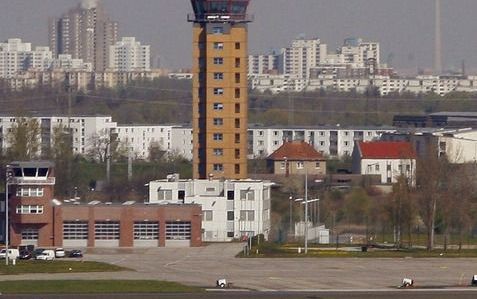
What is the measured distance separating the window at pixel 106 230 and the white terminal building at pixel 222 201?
18.0 feet

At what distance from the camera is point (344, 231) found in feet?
256

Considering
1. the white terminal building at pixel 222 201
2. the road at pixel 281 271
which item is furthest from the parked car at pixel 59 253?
the white terminal building at pixel 222 201

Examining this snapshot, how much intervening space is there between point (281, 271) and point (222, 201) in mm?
18542

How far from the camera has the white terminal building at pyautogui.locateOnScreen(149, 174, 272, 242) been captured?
2825 inches

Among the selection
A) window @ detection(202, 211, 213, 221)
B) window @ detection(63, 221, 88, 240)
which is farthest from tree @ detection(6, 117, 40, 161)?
window @ detection(63, 221, 88, 240)

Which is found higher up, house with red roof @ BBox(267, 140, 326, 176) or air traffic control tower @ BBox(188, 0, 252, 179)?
air traffic control tower @ BBox(188, 0, 252, 179)

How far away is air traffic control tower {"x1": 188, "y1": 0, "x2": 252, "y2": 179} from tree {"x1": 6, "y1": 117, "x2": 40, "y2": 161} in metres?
17.0

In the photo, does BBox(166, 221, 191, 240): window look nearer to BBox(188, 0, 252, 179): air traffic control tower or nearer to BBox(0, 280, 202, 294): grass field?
BBox(188, 0, 252, 179): air traffic control tower

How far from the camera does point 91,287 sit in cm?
4619

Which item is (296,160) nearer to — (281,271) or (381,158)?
(381,158)

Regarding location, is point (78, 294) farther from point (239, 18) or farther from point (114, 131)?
point (114, 131)

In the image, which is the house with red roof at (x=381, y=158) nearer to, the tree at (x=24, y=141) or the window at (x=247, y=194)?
the tree at (x=24, y=141)

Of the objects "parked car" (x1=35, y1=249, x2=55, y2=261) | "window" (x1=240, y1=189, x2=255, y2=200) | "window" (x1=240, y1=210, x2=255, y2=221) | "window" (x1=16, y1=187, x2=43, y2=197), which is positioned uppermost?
"window" (x1=16, y1=187, x2=43, y2=197)

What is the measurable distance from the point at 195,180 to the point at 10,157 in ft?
64.8
